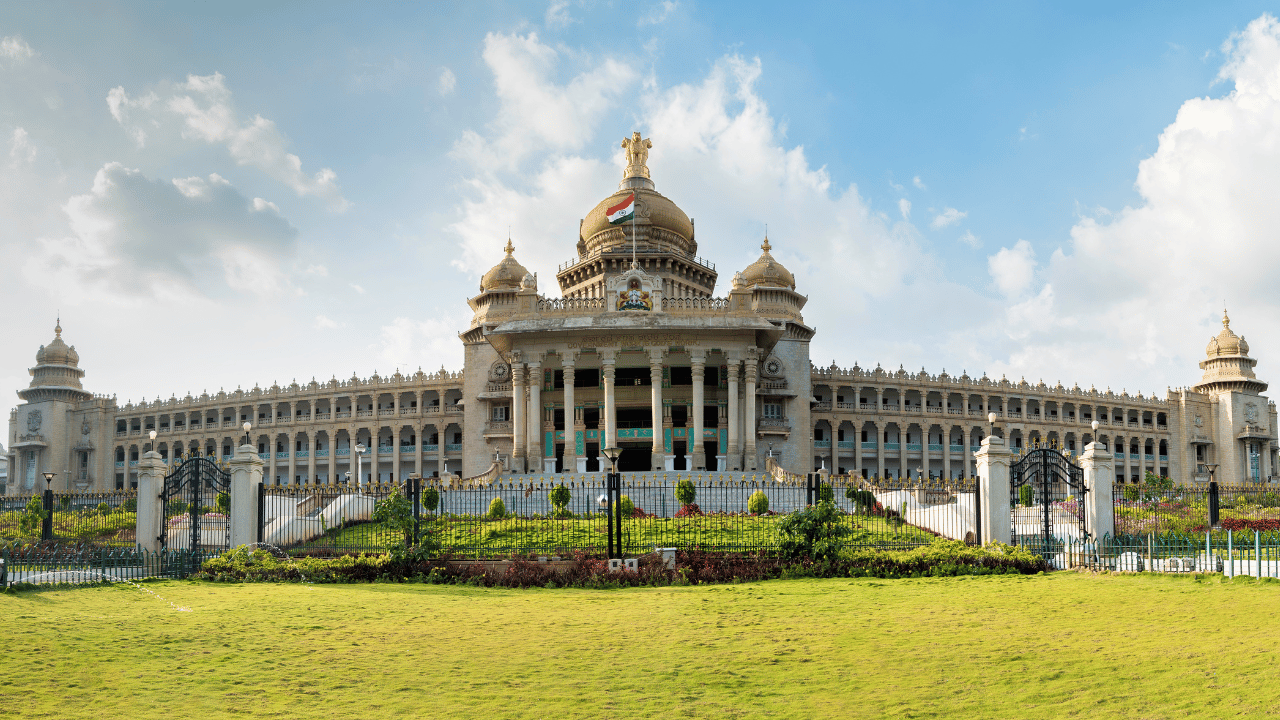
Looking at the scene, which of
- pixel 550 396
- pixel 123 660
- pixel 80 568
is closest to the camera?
pixel 123 660

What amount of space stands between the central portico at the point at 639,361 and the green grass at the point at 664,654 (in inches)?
1057

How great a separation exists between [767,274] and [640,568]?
39.6 meters

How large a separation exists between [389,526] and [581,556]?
4081mm

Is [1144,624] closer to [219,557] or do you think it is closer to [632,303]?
[219,557]

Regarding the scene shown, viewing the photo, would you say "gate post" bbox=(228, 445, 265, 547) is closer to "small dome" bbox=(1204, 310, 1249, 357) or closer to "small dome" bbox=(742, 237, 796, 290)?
"small dome" bbox=(742, 237, 796, 290)

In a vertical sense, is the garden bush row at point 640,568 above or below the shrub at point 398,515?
below

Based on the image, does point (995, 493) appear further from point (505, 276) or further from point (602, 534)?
point (505, 276)

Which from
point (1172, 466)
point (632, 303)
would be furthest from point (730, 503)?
point (1172, 466)

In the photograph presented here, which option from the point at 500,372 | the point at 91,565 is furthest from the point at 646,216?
the point at 91,565

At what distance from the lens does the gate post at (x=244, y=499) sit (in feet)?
69.9

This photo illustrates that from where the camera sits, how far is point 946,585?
16531mm

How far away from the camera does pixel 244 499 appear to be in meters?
21.5

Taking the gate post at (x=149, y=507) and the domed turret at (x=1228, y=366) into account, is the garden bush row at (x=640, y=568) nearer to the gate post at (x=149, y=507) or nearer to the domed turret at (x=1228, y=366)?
the gate post at (x=149, y=507)

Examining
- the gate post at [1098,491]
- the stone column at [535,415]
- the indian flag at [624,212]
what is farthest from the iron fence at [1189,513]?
the indian flag at [624,212]
